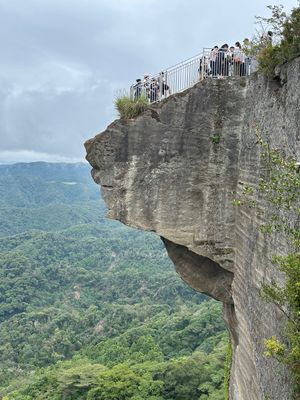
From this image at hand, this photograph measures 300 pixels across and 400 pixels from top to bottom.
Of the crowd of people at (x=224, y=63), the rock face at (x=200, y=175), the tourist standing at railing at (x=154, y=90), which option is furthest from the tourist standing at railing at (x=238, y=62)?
the tourist standing at railing at (x=154, y=90)

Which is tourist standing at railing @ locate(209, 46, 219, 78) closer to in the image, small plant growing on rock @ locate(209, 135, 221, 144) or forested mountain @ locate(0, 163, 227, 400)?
small plant growing on rock @ locate(209, 135, 221, 144)

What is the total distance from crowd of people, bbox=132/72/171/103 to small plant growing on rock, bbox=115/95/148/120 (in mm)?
244

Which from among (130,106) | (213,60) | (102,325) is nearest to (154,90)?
(130,106)

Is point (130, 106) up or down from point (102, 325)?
up

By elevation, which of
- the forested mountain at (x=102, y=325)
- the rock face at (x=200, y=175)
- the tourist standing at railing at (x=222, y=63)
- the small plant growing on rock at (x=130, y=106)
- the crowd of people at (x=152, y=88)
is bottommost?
the forested mountain at (x=102, y=325)

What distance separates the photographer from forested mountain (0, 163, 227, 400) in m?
33.9

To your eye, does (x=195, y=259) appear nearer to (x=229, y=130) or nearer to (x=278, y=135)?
(x=229, y=130)

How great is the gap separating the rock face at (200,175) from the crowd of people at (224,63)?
68 centimetres

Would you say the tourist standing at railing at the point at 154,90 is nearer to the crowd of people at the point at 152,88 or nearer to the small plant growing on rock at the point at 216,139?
the crowd of people at the point at 152,88

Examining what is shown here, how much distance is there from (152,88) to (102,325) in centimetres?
6539

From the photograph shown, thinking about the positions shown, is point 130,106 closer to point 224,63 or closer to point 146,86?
point 146,86

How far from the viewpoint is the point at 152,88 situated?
11953mm

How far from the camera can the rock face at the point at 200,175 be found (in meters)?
9.89

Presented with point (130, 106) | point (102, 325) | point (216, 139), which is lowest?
point (102, 325)
